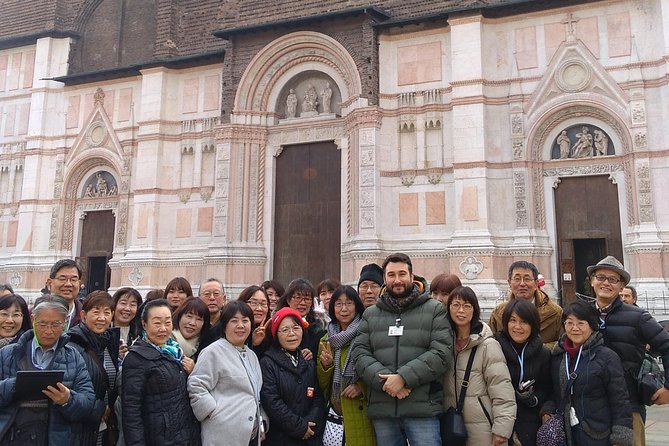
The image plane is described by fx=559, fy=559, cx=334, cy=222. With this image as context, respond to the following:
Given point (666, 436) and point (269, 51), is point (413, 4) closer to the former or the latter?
point (269, 51)

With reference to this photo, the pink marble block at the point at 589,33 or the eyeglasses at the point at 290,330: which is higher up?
the pink marble block at the point at 589,33

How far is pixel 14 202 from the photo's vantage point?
68.1 feet

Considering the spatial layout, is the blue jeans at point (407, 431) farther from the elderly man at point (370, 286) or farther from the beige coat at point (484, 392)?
the elderly man at point (370, 286)

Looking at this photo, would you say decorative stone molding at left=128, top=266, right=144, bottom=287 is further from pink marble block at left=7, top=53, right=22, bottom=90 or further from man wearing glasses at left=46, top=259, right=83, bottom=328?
man wearing glasses at left=46, top=259, right=83, bottom=328

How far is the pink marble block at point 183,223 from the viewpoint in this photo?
59.7ft

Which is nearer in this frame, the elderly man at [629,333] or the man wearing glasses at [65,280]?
the elderly man at [629,333]

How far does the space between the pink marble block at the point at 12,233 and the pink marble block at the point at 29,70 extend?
17.2ft

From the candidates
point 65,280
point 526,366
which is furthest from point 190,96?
point 526,366

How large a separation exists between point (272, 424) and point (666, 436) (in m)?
5.16

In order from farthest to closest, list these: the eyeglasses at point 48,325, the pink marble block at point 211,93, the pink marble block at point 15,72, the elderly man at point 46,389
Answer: the pink marble block at point 15,72 < the pink marble block at point 211,93 < the eyeglasses at point 48,325 < the elderly man at point 46,389

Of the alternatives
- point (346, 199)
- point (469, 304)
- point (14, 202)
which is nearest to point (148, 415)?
point (469, 304)

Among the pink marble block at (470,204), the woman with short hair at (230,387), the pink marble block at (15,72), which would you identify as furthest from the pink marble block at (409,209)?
the pink marble block at (15,72)

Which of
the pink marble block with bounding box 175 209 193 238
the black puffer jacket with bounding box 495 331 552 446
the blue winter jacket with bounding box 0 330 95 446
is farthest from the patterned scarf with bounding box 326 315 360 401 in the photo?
the pink marble block with bounding box 175 209 193 238

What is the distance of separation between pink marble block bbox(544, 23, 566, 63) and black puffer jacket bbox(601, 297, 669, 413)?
1178cm
